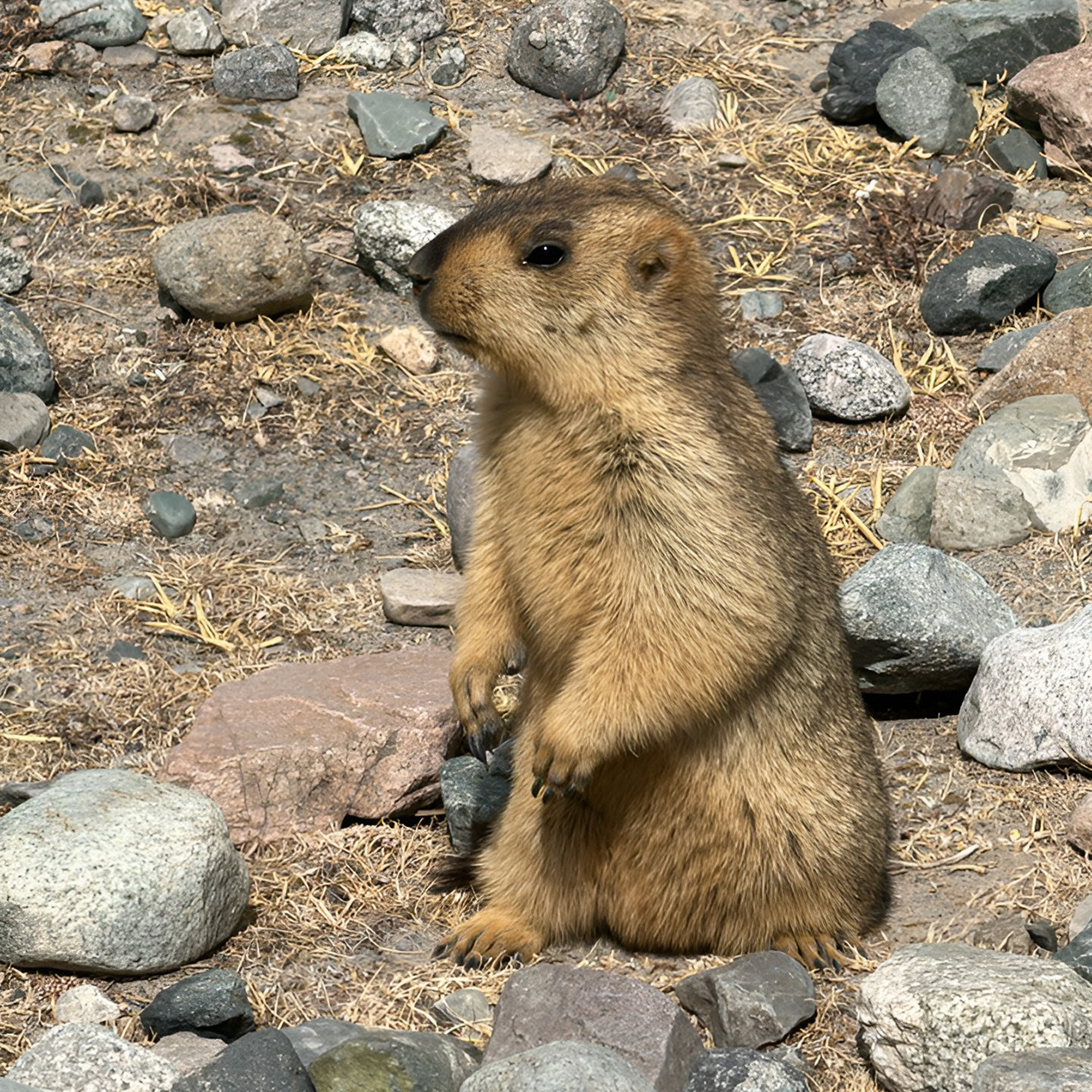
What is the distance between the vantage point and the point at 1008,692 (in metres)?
6.00

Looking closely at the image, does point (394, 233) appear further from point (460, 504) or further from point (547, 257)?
point (547, 257)

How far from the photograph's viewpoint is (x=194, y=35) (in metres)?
9.99

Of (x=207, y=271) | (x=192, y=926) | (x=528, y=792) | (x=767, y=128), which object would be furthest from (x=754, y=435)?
(x=767, y=128)

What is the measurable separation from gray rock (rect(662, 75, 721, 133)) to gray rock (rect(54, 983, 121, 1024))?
6717 millimetres

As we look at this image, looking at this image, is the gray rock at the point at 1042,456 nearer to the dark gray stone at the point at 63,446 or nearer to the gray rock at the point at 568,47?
the gray rock at the point at 568,47

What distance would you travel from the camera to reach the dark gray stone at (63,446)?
7648 mm

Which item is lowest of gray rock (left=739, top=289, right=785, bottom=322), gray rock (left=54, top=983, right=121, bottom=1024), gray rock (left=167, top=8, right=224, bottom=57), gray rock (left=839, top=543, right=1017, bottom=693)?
gray rock (left=54, top=983, right=121, bottom=1024)

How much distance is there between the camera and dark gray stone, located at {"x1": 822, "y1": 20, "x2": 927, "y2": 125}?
31.3 ft

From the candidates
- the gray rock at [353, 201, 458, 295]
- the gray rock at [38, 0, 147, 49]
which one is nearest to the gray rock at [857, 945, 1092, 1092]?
the gray rock at [353, 201, 458, 295]

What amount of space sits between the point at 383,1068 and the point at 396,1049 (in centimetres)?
7

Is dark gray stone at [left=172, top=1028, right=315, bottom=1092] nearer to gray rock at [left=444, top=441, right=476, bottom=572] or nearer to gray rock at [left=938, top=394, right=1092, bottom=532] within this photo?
gray rock at [left=444, top=441, right=476, bottom=572]

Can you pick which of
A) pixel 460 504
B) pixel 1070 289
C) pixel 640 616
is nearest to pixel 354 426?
pixel 460 504

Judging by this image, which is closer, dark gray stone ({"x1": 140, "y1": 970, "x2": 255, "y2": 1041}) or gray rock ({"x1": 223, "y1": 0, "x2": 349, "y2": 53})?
dark gray stone ({"x1": 140, "y1": 970, "x2": 255, "y2": 1041})

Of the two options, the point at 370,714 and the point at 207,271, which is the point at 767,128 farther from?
the point at 370,714
